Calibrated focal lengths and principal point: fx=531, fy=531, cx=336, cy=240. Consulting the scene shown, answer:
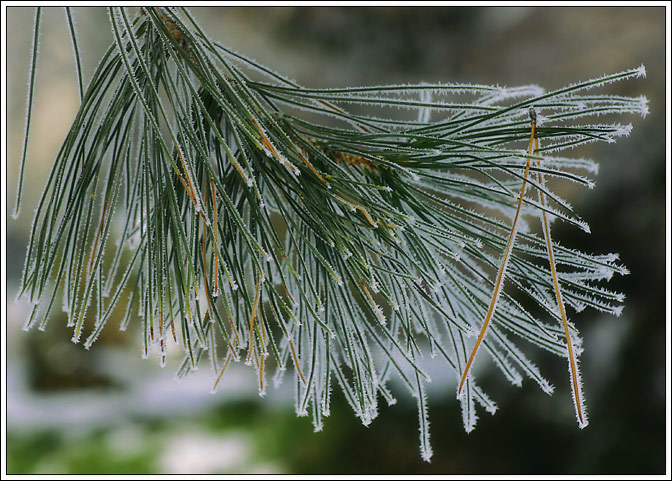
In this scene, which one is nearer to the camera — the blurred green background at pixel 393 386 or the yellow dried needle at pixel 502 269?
the yellow dried needle at pixel 502 269

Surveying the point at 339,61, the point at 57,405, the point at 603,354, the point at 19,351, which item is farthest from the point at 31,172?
the point at 603,354

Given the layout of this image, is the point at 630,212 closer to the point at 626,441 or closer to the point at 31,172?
the point at 626,441

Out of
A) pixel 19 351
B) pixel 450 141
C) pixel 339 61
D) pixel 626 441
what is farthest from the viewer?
pixel 19 351

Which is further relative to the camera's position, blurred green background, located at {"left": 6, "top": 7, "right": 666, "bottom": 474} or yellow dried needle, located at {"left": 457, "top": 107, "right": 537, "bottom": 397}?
blurred green background, located at {"left": 6, "top": 7, "right": 666, "bottom": 474}

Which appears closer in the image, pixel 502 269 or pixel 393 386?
pixel 502 269

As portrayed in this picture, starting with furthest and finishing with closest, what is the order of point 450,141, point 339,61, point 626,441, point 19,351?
point 19,351
point 339,61
point 626,441
point 450,141

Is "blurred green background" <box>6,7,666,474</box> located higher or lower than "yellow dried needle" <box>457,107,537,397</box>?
higher

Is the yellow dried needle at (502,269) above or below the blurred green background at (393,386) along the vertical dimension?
below

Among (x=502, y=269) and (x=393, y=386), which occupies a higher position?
(x=393, y=386)
